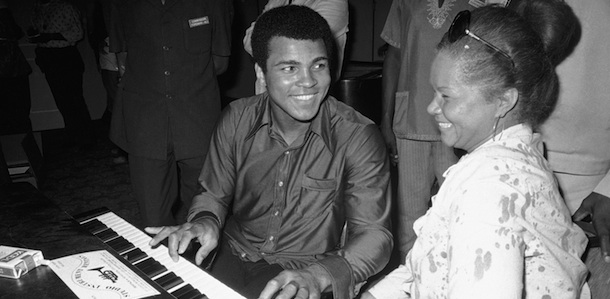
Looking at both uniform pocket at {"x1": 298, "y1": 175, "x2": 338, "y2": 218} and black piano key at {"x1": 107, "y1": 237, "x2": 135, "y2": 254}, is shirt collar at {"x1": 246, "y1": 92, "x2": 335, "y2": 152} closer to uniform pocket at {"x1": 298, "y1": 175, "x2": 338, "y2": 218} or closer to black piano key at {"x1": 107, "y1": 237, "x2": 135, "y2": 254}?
uniform pocket at {"x1": 298, "y1": 175, "x2": 338, "y2": 218}

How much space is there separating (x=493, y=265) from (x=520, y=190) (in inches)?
7.2

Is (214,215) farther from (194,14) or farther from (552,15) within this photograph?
(194,14)

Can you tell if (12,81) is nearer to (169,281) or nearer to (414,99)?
(414,99)

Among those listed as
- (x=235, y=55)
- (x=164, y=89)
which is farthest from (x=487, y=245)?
(x=235, y=55)

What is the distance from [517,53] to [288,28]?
0.93 meters

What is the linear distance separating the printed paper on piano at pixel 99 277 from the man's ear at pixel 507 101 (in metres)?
0.97

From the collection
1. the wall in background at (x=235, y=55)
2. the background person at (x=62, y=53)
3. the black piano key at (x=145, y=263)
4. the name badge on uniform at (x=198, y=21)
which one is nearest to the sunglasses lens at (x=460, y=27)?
the black piano key at (x=145, y=263)

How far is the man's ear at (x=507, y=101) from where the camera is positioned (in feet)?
3.74

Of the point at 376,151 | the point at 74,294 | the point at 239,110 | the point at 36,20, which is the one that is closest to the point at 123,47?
the point at 239,110

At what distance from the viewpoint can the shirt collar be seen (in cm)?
182

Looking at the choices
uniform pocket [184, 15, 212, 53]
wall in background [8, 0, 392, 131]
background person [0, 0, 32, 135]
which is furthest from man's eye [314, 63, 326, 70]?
wall in background [8, 0, 392, 131]

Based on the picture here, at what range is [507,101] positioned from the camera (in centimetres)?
115

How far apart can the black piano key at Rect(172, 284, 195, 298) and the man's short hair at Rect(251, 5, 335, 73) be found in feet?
3.31

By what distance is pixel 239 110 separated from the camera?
6.51ft
